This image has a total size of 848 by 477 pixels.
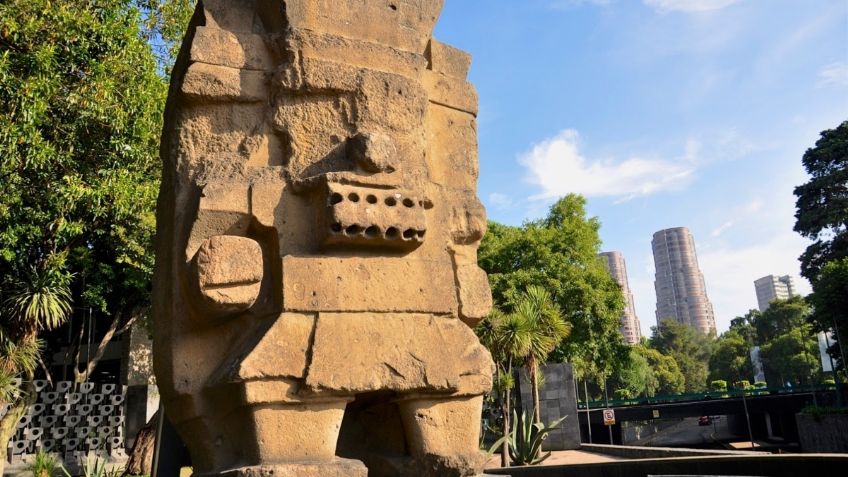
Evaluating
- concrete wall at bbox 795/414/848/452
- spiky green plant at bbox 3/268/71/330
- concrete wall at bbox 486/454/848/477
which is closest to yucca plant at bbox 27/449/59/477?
spiky green plant at bbox 3/268/71/330

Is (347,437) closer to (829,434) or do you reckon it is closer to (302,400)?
(302,400)

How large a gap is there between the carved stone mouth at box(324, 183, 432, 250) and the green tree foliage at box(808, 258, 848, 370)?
2206cm

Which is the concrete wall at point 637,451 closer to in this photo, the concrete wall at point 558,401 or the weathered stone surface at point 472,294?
the concrete wall at point 558,401

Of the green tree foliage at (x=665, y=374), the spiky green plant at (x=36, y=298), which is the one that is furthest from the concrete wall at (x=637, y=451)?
the green tree foliage at (x=665, y=374)

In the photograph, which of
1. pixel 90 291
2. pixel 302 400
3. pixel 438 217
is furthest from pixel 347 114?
pixel 90 291

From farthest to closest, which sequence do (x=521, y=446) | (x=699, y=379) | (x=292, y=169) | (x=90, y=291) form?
(x=699, y=379) < (x=90, y=291) < (x=521, y=446) < (x=292, y=169)

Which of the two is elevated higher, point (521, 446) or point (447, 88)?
Answer: point (447, 88)

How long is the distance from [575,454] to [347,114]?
1368cm

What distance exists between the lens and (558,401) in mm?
17453

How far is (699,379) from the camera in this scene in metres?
71.2

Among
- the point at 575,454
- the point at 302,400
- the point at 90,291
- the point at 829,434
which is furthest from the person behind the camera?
the point at 829,434

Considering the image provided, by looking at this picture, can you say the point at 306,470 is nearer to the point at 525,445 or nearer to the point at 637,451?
the point at 525,445

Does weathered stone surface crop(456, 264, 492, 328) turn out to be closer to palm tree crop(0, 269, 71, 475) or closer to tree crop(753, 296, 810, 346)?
palm tree crop(0, 269, 71, 475)

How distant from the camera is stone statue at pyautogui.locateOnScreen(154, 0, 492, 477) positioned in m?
3.31
